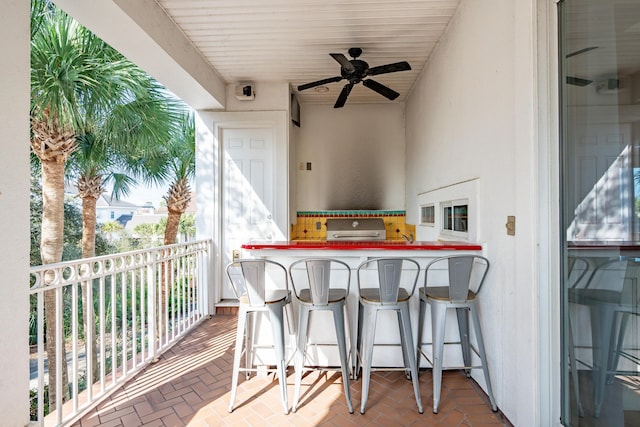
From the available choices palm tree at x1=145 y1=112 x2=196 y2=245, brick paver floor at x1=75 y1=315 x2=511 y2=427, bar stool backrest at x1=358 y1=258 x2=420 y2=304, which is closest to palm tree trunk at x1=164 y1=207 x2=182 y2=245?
palm tree at x1=145 y1=112 x2=196 y2=245

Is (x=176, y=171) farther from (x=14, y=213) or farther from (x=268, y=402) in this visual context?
(x=268, y=402)

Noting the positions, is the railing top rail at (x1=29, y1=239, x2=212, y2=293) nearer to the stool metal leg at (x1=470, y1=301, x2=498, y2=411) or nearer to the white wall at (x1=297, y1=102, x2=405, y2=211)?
the white wall at (x1=297, y1=102, x2=405, y2=211)

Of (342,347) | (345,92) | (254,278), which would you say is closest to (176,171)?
(345,92)

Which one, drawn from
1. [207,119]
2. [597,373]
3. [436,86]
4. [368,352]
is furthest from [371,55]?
[597,373]

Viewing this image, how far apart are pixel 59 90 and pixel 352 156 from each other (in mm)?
3841

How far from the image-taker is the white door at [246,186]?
4141mm

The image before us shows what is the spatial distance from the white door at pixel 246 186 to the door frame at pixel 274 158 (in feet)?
0.19

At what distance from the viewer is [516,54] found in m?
1.73

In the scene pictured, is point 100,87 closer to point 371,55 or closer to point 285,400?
point 371,55

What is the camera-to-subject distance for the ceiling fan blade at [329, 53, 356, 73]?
9.37 feet

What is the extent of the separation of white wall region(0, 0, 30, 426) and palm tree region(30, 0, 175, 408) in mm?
1630

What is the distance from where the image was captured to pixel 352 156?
5145mm

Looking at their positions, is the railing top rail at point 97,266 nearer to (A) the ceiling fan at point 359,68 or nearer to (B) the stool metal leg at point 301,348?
(B) the stool metal leg at point 301,348

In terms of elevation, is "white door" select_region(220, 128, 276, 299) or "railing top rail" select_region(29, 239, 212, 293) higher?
"white door" select_region(220, 128, 276, 299)
